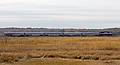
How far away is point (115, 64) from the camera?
116 ft

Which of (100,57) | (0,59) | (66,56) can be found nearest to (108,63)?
(100,57)

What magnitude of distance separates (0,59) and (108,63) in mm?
10343

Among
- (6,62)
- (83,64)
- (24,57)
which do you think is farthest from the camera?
(24,57)

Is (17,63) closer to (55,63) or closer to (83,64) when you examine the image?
(55,63)

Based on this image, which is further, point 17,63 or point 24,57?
point 24,57

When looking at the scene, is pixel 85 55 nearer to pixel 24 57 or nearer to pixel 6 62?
pixel 24 57

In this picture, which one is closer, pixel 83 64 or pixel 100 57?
pixel 83 64

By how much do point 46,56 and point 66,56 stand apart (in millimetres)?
2146

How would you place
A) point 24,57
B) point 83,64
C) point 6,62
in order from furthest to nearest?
point 24,57
point 6,62
point 83,64

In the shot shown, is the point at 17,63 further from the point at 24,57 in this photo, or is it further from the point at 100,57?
the point at 100,57

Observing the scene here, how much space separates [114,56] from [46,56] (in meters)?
7.24

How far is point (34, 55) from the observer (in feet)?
138

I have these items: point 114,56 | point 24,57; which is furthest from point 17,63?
point 114,56

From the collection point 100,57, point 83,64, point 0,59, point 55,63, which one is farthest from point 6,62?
point 100,57
